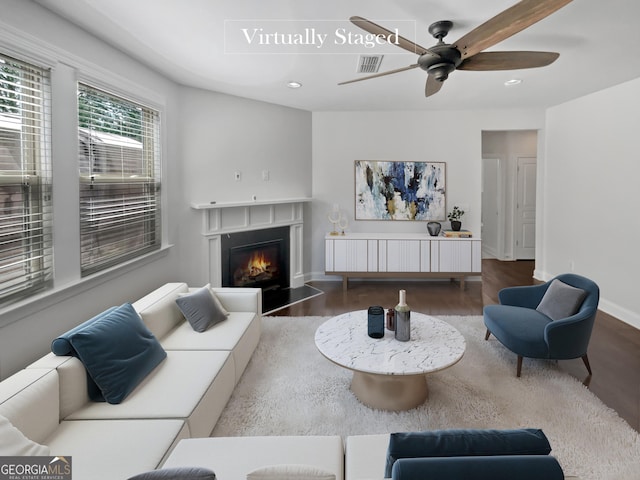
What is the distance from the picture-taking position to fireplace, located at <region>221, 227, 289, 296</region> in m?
4.54

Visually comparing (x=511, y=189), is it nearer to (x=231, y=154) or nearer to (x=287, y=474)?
(x=231, y=154)

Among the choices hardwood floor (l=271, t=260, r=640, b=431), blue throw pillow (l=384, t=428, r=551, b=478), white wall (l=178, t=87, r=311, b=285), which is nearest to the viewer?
blue throw pillow (l=384, t=428, r=551, b=478)

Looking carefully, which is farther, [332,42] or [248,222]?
[248,222]

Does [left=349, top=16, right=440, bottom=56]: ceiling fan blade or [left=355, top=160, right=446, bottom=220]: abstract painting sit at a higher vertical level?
[left=349, top=16, right=440, bottom=56]: ceiling fan blade

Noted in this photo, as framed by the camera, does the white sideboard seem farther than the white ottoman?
Yes

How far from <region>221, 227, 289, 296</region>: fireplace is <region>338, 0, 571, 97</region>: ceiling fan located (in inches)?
114

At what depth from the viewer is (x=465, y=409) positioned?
2314mm

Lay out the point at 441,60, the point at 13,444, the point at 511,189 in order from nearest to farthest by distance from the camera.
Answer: the point at 13,444 → the point at 441,60 → the point at 511,189

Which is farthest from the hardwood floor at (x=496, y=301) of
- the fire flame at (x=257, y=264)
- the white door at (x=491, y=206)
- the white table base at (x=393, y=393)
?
the white table base at (x=393, y=393)

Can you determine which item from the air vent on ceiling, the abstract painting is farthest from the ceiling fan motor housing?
the abstract painting

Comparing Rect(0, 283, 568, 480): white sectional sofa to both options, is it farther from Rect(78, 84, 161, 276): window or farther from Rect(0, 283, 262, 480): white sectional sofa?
Rect(78, 84, 161, 276): window

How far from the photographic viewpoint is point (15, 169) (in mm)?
2086

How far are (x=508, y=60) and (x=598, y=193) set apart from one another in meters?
2.87

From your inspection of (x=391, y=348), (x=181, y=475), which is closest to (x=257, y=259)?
(x=391, y=348)
